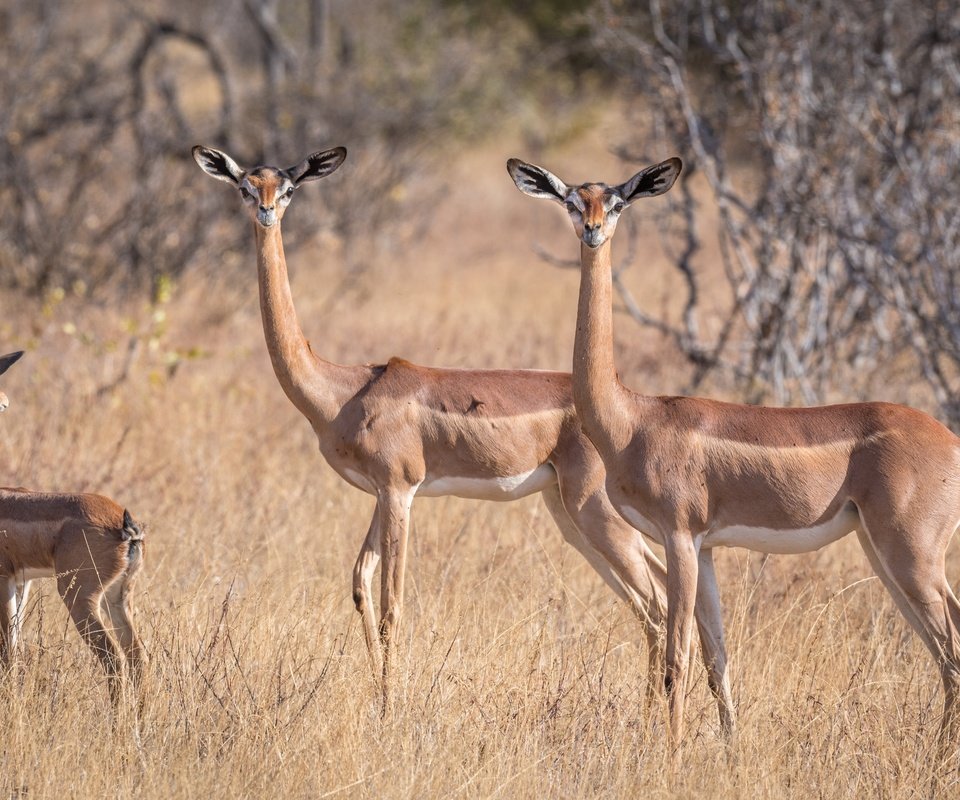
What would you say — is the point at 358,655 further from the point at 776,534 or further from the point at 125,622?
the point at 776,534

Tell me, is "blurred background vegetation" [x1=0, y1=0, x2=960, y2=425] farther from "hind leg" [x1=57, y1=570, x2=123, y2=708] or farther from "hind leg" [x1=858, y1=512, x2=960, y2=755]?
"hind leg" [x1=57, y1=570, x2=123, y2=708]

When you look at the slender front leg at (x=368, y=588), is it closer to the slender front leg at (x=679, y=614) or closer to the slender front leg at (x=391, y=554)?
the slender front leg at (x=391, y=554)

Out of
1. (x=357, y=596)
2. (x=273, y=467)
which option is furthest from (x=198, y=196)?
(x=357, y=596)

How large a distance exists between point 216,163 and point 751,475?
2512 millimetres

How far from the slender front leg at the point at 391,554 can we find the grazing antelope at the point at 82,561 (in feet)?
2.88

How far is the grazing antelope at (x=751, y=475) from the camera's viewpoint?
13.6ft

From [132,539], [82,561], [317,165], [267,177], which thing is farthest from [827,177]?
[82,561]

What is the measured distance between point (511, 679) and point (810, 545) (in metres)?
1.12

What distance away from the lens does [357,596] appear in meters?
5.04

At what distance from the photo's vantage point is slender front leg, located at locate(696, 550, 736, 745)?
445 cm

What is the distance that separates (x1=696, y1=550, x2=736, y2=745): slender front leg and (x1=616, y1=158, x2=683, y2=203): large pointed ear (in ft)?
4.05

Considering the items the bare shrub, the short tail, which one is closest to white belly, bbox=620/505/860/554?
the short tail

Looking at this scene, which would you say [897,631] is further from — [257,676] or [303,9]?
[303,9]

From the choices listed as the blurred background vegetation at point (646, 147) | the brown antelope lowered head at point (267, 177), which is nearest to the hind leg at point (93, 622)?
the brown antelope lowered head at point (267, 177)
